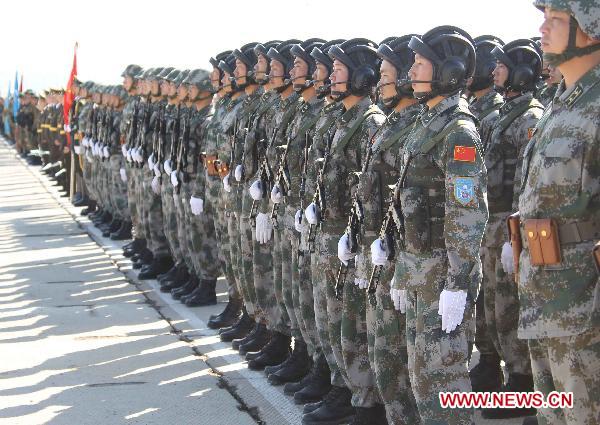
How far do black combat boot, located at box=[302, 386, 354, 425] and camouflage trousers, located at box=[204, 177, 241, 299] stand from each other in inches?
107

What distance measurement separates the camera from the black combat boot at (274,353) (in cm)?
770

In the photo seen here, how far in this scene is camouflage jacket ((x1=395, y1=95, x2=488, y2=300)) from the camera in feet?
15.7

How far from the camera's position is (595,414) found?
386cm

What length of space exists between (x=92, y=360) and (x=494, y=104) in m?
3.63

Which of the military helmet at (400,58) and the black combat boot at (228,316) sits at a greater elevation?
the military helmet at (400,58)

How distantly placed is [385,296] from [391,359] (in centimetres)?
31

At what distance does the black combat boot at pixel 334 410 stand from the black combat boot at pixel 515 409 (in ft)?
2.66

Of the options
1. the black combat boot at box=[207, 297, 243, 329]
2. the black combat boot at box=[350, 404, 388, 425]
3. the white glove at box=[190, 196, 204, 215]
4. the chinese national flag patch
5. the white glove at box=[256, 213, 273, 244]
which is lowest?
the black combat boot at box=[207, 297, 243, 329]

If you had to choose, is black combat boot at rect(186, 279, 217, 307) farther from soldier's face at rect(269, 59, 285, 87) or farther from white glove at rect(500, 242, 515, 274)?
white glove at rect(500, 242, 515, 274)

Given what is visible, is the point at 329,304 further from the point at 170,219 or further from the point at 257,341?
the point at 170,219

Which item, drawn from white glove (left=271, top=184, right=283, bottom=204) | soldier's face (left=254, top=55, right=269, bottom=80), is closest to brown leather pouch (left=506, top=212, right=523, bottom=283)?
white glove (left=271, top=184, right=283, bottom=204)

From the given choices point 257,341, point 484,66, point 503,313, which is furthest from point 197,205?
point 503,313

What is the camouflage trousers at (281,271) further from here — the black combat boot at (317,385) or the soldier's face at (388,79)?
the soldier's face at (388,79)

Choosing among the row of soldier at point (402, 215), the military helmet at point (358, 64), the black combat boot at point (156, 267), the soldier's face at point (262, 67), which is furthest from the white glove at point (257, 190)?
the black combat boot at point (156, 267)
